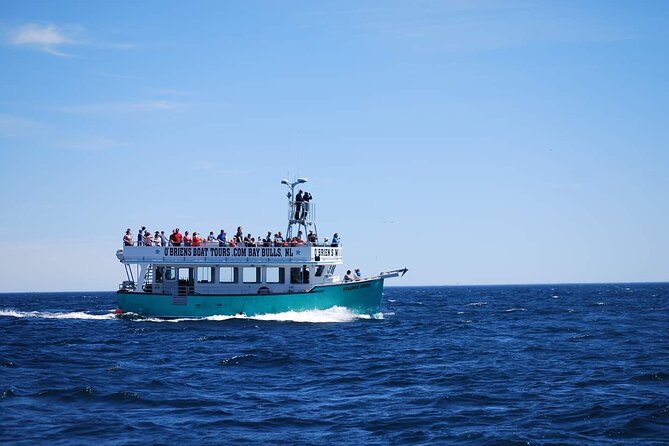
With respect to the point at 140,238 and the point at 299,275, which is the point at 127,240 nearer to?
the point at 140,238

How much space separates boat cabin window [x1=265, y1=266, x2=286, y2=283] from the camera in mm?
45375

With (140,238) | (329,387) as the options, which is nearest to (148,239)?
(140,238)

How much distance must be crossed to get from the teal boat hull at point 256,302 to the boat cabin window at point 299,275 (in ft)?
6.17

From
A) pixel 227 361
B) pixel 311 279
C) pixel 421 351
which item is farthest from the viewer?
pixel 311 279

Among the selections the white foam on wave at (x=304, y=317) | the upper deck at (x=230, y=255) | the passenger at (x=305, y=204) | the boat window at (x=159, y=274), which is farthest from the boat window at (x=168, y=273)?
the passenger at (x=305, y=204)

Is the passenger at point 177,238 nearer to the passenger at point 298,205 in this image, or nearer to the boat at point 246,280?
the boat at point 246,280

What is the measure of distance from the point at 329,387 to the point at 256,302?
69.1ft

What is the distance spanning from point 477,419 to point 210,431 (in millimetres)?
6126

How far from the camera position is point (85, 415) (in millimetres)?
18953

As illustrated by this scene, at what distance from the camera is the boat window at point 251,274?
4550 cm

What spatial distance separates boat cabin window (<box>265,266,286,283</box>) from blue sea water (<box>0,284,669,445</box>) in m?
5.13

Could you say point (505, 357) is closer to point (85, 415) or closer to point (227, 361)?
point (227, 361)

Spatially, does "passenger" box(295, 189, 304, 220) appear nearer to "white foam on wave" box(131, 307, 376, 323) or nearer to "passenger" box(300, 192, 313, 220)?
"passenger" box(300, 192, 313, 220)

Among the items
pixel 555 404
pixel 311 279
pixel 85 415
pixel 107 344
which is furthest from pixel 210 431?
pixel 311 279
